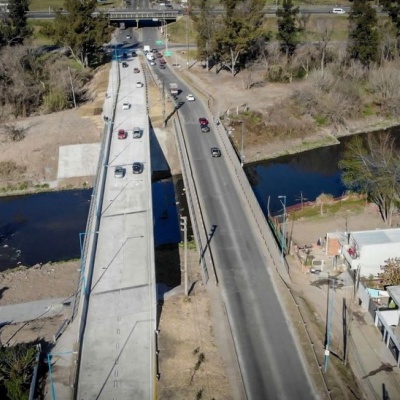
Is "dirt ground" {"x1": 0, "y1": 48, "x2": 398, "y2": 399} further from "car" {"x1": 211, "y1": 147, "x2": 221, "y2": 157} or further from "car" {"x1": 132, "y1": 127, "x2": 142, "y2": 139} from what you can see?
"car" {"x1": 211, "y1": 147, "x2": 221, "y2": 157}

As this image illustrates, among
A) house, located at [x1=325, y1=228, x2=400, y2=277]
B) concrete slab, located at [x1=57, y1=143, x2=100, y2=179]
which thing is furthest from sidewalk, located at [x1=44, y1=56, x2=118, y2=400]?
concrete slab, located at [x1=57, y1=143, x2=100, y2=179]

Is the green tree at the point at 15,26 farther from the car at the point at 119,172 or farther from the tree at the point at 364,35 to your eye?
Answer: the tree at the point at 364,35

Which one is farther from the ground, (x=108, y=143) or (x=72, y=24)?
(x=72, y=24)

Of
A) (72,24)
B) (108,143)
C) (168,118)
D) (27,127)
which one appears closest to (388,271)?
(108,143)

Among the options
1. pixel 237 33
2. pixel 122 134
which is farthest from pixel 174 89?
pixel 122 134

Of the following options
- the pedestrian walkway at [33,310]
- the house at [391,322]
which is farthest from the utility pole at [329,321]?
the pedestrian walkway at [33,310]

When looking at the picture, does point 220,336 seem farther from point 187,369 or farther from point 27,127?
point 27,127

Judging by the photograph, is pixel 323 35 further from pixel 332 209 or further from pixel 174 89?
pixel 332 209

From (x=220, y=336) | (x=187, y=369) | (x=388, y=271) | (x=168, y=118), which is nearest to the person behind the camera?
(x=187, y=369)
